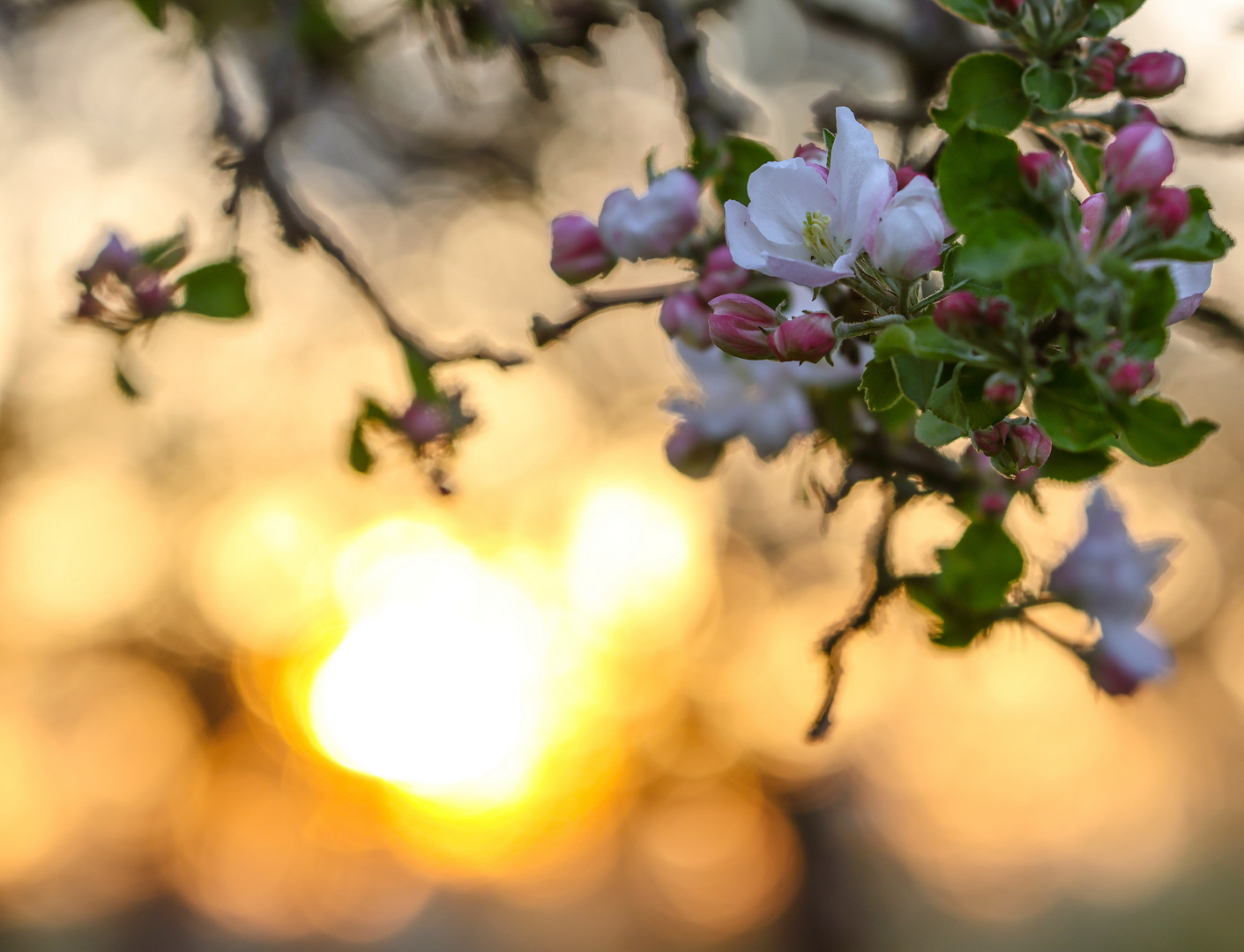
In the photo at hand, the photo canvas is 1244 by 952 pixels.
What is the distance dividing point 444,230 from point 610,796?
35.1 feet

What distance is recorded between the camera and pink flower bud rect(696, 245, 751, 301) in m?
0.97

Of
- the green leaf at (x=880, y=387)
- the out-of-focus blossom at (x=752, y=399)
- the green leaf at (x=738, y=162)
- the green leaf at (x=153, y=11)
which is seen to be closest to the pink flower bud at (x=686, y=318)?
the green leaf at (x=738, y=162)

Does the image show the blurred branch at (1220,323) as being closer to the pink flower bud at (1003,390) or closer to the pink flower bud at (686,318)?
the pink flower bud at (686,318)

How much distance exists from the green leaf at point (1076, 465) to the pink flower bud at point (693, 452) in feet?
1.77

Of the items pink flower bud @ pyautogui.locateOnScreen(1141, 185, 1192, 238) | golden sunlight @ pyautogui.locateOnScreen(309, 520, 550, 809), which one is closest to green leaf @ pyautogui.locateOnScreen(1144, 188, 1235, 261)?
pink flower bud @ pyautogui.locateOnScreen(1141, 185, 1192, 238)

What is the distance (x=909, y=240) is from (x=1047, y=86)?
0.30 m

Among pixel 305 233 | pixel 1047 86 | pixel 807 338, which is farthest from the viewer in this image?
pixel 305 233

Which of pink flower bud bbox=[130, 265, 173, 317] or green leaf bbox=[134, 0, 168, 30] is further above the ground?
green leaf bbox=[134, 0, 168, 30]

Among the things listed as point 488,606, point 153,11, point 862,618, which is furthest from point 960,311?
point 488,606

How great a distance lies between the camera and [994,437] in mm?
650

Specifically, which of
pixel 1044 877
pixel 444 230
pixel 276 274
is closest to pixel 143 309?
pixel 276 274

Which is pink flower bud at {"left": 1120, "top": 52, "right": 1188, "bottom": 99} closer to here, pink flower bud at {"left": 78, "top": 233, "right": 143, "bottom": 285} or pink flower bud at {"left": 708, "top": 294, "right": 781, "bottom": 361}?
pink flower bud at {"left": 708, "top": 294, "right": 781, "bottom": 361}

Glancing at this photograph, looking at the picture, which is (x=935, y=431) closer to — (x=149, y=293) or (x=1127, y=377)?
(x=1127, y=377)

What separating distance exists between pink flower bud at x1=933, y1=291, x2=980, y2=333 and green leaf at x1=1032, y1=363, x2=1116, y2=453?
81 mm
